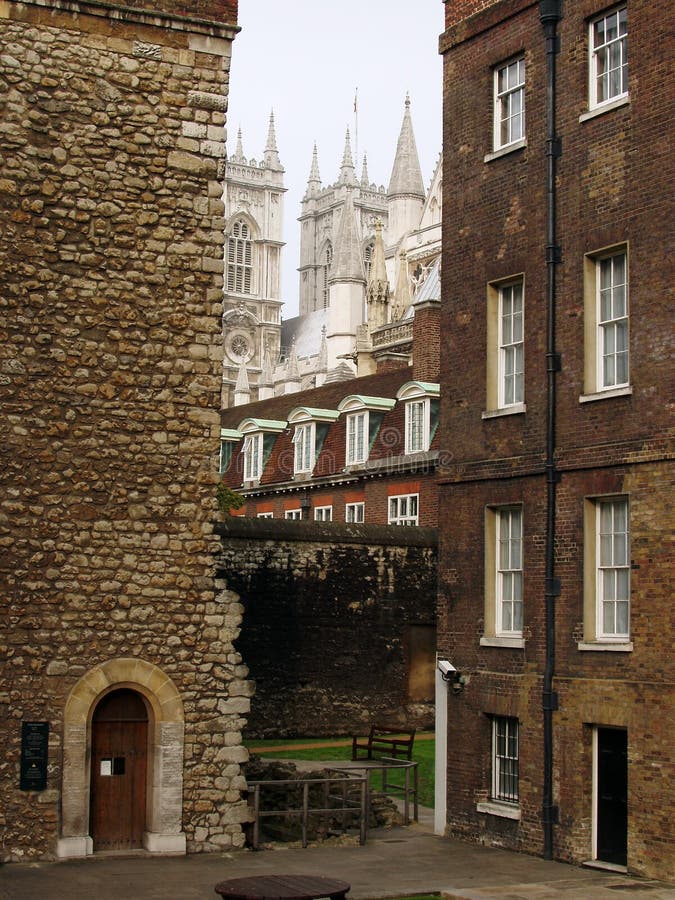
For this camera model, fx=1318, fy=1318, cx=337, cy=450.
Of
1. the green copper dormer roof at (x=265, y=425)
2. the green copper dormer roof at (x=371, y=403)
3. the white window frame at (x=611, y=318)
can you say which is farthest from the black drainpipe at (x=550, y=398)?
the green copper dormer roof at (x=265, y=425)

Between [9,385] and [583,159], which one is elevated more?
[583,159]

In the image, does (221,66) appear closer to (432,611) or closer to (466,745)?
(466,745)

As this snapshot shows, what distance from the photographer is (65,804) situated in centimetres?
1531

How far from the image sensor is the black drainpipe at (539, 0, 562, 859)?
1670 centimetres

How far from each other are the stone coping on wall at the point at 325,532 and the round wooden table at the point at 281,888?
650 inches

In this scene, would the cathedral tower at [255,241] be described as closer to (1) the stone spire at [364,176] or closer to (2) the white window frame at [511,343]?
(1) the stone spire at [364,176]

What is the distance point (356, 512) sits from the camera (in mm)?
39125

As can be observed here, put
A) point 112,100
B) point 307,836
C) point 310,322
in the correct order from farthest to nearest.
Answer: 1. point 310,322
2. point 307,836
3. point 112,100

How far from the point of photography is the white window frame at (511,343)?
60.2 ft

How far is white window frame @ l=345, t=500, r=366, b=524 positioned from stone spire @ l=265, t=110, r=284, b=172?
135 metres

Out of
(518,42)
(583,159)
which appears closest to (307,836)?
(583,159)

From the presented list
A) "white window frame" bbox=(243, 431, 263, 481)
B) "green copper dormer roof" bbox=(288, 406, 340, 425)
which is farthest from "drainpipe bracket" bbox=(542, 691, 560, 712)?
"white window frame" bbox=(243, 431, 263, 481)

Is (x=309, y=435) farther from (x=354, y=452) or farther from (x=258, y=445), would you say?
(x=258, y=445)

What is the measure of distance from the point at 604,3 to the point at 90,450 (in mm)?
8763
